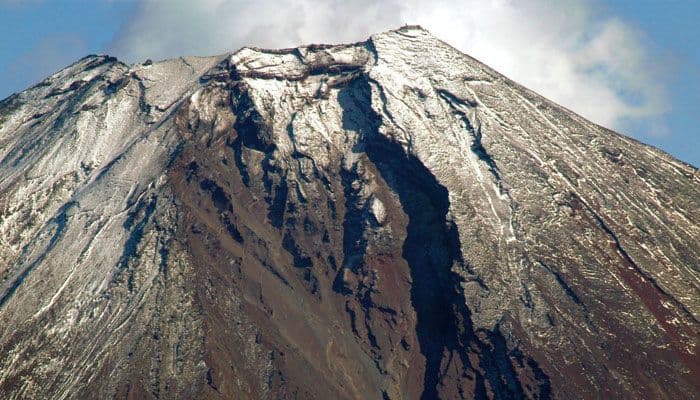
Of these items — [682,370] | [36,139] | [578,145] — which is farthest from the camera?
[36,139]

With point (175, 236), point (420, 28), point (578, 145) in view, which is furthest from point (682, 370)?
point (420, 28)

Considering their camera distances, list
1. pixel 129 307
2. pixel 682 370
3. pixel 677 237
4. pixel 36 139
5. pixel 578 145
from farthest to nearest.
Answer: pixel 36 139 < pixel 578 145 < pixel 677 237 < pixel 129 307 < pixel 682 370

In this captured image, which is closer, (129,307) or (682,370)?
(682,370)

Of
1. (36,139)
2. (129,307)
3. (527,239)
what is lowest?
(129,307)

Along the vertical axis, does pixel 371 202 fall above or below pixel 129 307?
above

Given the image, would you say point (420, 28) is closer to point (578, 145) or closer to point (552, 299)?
point (578, 145)

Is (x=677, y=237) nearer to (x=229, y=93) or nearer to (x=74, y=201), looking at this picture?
(x=229, y=93)
